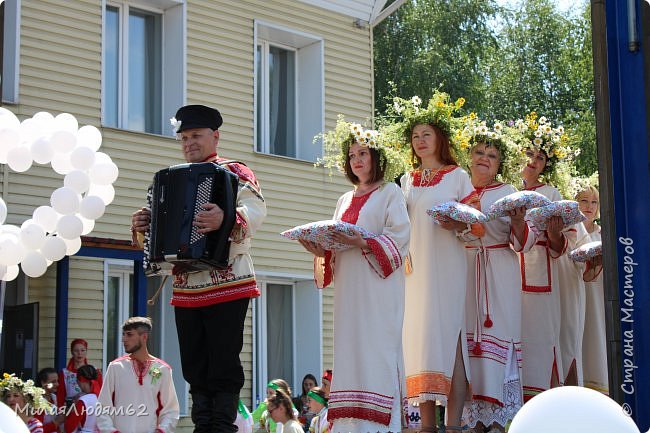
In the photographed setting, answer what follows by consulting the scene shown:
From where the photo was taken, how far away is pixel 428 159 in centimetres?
762

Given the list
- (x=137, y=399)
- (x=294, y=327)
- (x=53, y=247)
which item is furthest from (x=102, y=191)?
(x=294, y=327)

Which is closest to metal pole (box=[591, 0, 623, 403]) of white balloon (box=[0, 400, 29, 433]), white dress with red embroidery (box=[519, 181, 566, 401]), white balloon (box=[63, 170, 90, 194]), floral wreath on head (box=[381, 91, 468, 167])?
floral wreath on head (box=[381, 91, 468, 167])

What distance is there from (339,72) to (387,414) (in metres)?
9.35

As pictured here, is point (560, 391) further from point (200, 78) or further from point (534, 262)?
point (200, 78)

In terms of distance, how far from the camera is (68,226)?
7.40 meters

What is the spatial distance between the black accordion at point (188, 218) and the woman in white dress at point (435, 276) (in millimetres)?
1737

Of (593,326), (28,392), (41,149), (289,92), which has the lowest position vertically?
(28,392)

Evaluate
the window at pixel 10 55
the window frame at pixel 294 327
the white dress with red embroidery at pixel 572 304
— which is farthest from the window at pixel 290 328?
the white dress with red embroidery at pixel 572 304

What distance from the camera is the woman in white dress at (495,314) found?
24.2 ft

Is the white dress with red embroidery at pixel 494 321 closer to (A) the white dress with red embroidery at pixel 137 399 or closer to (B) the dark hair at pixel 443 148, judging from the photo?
(B) the dark hair at pixel 443 148

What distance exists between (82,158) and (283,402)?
10.9 feet

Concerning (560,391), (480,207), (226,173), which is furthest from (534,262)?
(560,391)

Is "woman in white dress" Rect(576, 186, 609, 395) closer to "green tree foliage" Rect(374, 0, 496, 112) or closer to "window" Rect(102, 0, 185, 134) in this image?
"window" Rect(102, 0, 185, 134)

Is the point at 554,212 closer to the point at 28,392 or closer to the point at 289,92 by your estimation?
the point at 28,392
